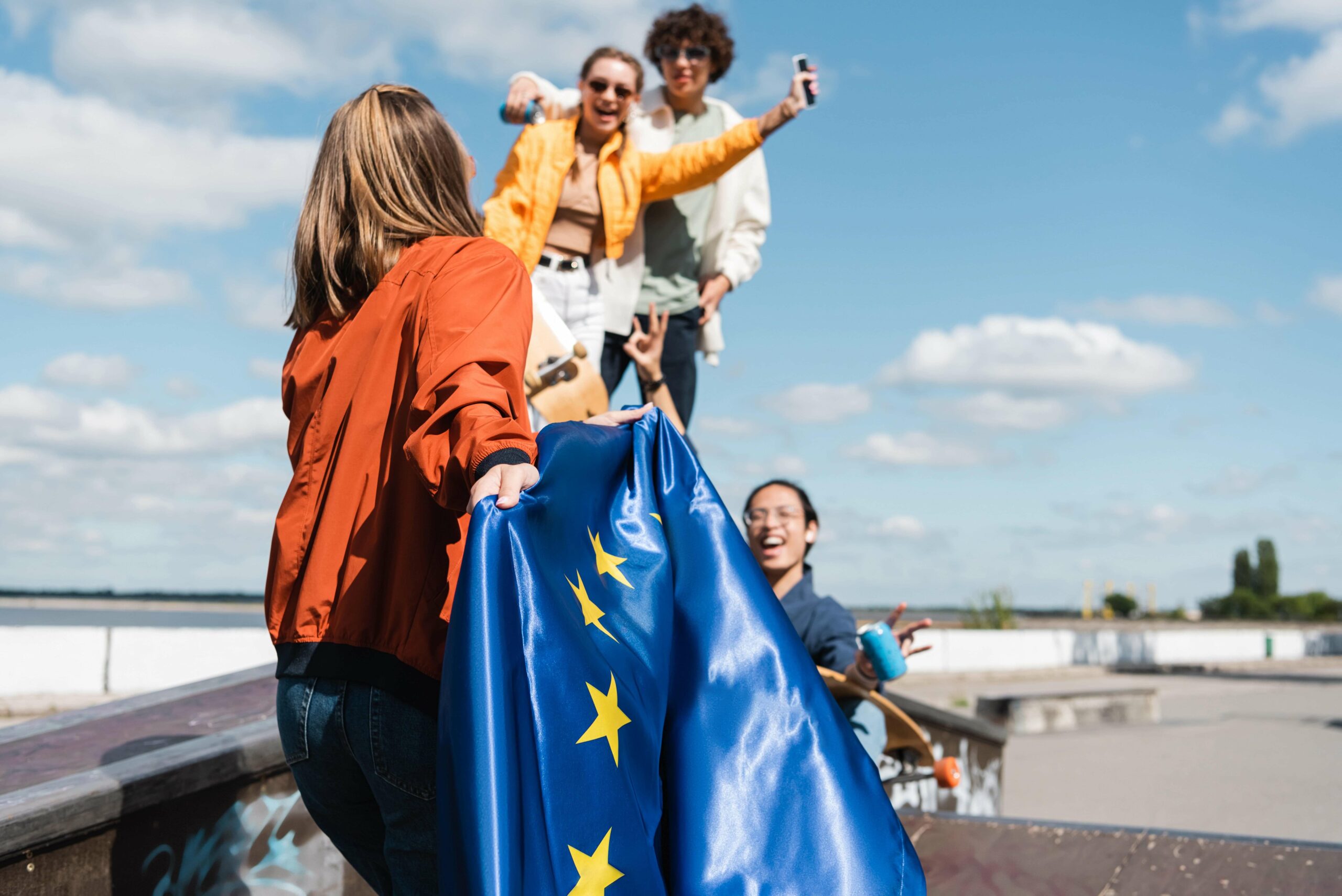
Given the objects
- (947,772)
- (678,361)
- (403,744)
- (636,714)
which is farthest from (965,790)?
(403,744)

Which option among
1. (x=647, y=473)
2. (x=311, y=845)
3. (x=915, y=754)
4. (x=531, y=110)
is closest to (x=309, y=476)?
(x=647, y=473)

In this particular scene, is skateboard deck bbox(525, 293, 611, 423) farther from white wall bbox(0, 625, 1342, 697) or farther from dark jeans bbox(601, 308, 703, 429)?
white wall bbox(0, 625, 1342, 697)

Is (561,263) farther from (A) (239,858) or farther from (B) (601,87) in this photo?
(A) (239,858)

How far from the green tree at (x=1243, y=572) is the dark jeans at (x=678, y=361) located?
79.2 m

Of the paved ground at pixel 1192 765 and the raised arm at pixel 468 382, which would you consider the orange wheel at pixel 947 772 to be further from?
the paved ground at pixel 1192 765

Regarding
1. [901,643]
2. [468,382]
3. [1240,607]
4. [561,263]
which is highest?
[561,263]

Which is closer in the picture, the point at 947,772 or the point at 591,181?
the point at 947,772

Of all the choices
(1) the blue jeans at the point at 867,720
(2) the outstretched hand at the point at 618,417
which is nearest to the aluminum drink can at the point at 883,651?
(1) the blue jeans at the point at 867,720

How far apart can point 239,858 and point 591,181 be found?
2.71m

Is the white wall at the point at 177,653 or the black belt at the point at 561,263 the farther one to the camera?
the white wall at the point at 177,653

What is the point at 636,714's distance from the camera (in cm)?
177

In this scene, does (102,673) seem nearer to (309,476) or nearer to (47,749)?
(47,749)

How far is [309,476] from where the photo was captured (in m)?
1.72

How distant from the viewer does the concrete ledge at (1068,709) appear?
12.4 m
